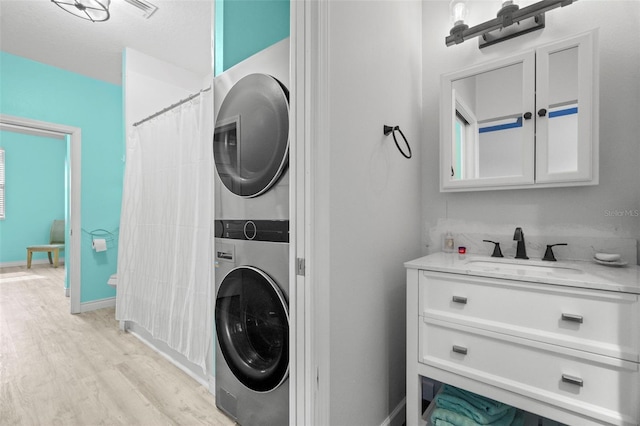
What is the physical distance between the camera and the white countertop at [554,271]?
2.99 ft

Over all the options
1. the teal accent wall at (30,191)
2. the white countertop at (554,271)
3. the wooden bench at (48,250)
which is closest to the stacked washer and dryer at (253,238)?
the white countertop at (554,271)

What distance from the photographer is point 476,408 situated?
1.20 metres

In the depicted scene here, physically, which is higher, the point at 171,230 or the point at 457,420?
the point at 171,230

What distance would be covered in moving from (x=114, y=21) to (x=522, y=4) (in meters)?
3.04

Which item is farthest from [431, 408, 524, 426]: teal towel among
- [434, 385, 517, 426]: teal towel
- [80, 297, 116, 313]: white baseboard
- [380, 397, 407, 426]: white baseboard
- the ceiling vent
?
Result: [80, 297, 116, 313]: white baseboard

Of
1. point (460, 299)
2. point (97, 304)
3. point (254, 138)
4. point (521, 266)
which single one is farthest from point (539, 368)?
point (97, 304)

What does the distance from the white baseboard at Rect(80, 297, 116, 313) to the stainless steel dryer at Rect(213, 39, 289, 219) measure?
9.21 feet

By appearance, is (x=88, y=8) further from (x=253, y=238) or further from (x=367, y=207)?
(x=367, y=207)

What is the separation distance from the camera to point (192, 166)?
1.85m

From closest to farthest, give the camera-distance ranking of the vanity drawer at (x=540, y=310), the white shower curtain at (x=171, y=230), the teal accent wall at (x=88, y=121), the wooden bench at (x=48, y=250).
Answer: the vanity drawer at (x=540, y=310) < the white shower curtain at (x=171, y=230) < the teal accent wall at (x=88, y=121) < the wooden bench at (x=48, y=250)

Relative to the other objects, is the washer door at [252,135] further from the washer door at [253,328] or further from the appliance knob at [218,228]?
the washer door at [253,328]

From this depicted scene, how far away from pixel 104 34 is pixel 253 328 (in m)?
3.04

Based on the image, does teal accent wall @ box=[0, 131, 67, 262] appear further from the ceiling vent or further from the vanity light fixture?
the vanity light fixture

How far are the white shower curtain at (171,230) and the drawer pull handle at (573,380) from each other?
61.6 inches
